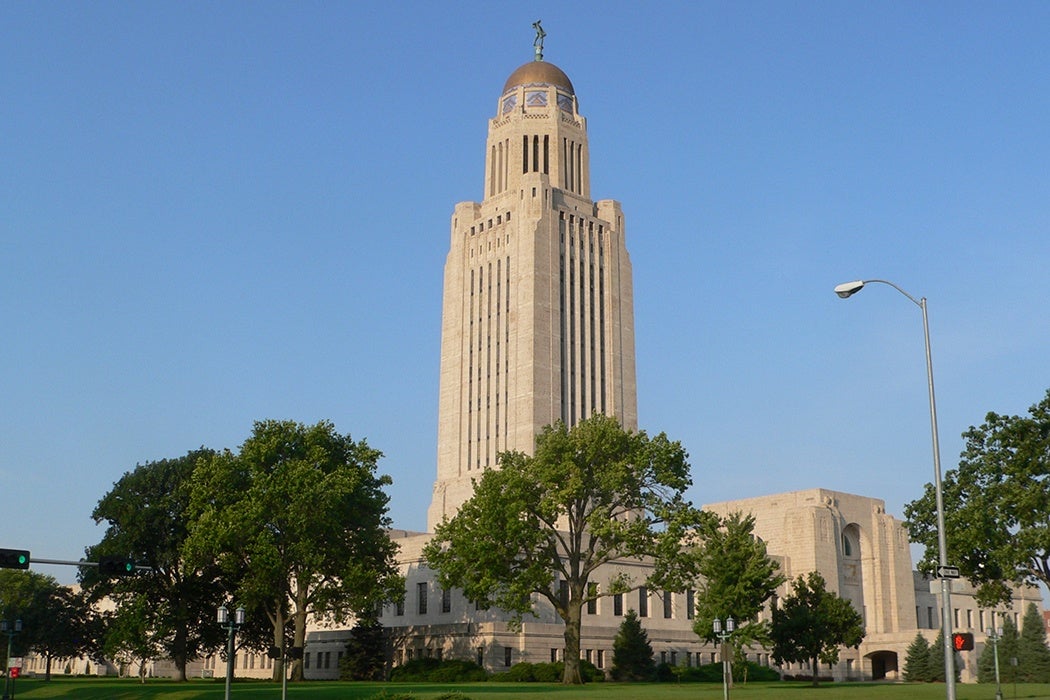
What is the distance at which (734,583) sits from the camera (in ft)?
198

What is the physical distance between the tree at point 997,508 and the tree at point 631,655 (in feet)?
96.5

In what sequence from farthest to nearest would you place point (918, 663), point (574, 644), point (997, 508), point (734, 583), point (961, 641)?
point (918, 663)
point (574, 644)
point (734, 583)
point (997, 508)
point (961, 641)

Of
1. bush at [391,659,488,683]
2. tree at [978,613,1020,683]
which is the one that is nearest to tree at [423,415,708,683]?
bush at [391,659,488,683]

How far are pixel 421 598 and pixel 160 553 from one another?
78.9 feet

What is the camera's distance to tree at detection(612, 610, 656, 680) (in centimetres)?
7625

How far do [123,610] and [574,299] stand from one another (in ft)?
203

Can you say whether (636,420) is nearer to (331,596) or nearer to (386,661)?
(386,661)

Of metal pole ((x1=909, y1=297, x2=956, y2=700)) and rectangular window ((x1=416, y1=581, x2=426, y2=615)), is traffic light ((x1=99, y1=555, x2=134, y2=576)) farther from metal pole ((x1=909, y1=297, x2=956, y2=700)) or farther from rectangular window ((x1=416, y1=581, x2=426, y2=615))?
rectangular window ((x1=416, y1=581, x2=426, y2=615))

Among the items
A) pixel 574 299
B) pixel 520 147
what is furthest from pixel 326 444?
pixel 520 147

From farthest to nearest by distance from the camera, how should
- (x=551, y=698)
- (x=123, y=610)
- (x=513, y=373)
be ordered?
(x=513, y=373) → (x=123, y=610) → (x=551, y=698)

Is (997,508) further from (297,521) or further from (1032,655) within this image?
(1032,655)

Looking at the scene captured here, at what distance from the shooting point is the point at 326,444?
6931cm

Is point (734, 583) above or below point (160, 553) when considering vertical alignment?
below

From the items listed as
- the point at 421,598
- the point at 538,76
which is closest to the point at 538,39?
the point at 538,76
